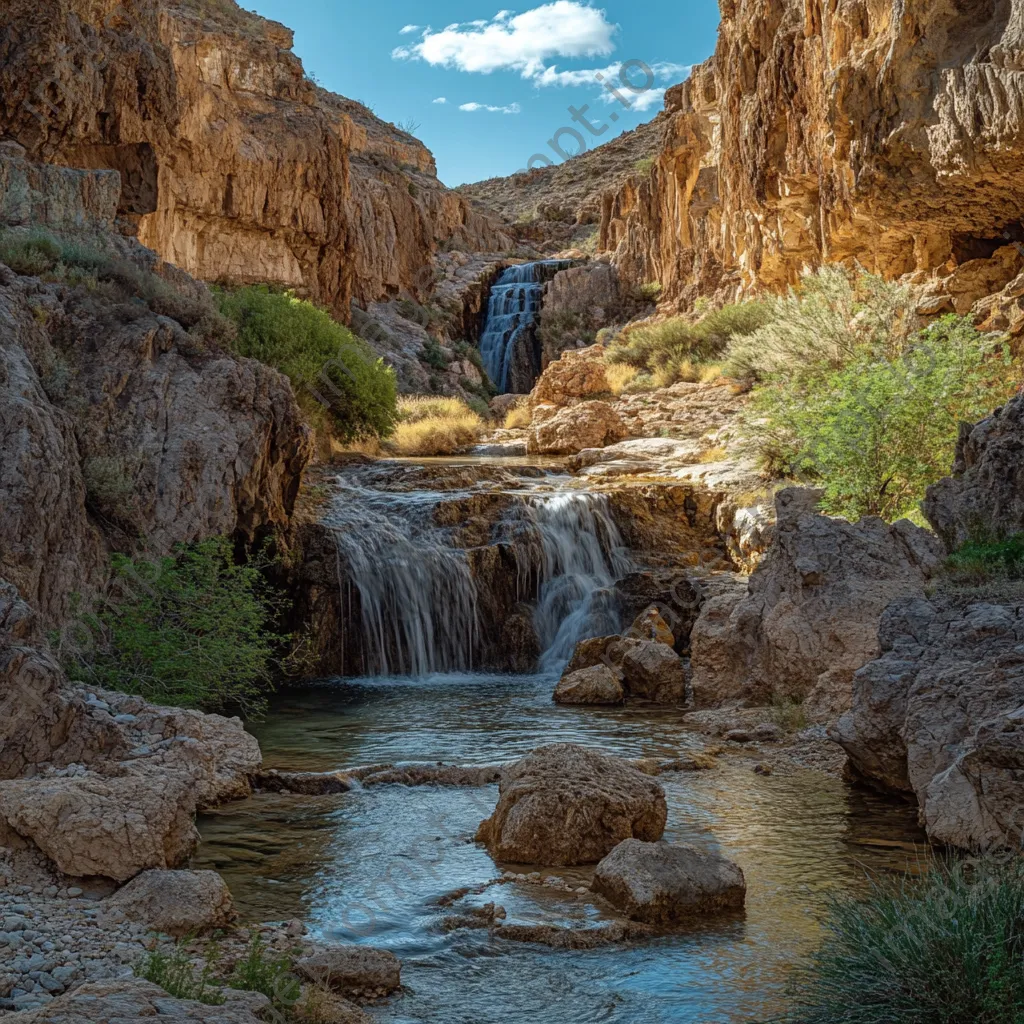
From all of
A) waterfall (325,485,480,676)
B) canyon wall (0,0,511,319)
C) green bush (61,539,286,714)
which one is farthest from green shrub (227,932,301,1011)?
canyon wall (0,0,511,319)

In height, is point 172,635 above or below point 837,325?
below

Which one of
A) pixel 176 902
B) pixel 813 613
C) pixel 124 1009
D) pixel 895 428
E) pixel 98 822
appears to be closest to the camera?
pixel 124 1009

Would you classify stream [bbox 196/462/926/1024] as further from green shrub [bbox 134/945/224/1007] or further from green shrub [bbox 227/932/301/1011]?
green shrub [bbox 134/945/224/1007]

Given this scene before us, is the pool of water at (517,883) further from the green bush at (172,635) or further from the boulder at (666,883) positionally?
the green bush at (172,635)

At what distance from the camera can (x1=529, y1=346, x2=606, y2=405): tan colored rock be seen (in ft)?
84.4

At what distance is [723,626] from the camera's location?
1112cm

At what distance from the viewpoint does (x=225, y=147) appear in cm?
2836

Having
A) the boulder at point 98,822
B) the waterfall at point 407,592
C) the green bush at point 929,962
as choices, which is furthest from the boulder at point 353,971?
the waterfall at point 407,592

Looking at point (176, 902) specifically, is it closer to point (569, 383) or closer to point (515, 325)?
point (569, 383)

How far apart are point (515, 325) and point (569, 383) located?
13767mm

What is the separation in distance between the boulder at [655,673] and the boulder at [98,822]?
6443 millimetres

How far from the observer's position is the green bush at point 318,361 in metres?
18.3

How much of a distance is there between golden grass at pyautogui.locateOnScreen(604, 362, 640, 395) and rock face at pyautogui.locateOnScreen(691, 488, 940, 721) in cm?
1542

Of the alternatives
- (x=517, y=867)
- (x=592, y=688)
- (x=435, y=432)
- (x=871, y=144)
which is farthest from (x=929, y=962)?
(x=435, y=432)
